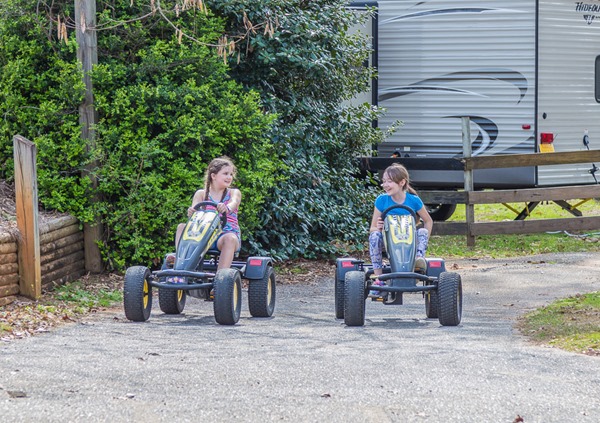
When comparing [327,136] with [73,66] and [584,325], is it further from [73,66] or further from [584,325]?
[584,325]

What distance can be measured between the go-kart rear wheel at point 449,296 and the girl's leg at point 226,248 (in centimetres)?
170

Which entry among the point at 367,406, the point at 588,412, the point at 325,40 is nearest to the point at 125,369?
the point at 367,406

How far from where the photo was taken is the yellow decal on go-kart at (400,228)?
8.59 metres

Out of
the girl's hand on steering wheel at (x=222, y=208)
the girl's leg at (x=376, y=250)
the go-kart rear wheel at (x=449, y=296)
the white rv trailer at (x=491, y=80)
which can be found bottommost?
the go-kart rear wheel at (x=449, y=296)

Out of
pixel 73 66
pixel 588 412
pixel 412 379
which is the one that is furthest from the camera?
pixel 73 66

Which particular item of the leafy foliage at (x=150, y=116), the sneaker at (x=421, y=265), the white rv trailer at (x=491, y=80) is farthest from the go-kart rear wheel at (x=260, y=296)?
the white rv trailer at (x=491, y=80)

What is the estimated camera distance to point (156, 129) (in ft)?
37.3

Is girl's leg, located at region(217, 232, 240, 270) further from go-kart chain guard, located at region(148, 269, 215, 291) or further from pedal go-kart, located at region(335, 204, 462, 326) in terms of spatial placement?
pedal go-kart, located at region(335, 204, 462, 326)

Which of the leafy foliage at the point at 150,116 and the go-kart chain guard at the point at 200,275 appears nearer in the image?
the go-kart chain guard at the point at 200,275

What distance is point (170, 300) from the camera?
9.07 metres

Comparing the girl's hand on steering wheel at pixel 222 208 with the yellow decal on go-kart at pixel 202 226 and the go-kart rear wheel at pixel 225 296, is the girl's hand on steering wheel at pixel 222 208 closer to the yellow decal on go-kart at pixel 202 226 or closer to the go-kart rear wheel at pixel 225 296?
the yellow decal on go-kart at pixel 202 226

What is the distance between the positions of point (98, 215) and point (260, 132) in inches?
76.4

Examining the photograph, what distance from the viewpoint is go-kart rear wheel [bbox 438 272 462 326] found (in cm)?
827

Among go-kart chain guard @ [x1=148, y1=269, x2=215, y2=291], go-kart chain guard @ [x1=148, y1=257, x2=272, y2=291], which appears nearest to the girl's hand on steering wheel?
go-kart chain guard @ [x1=148, y1=257, x2=272, y2=291]
